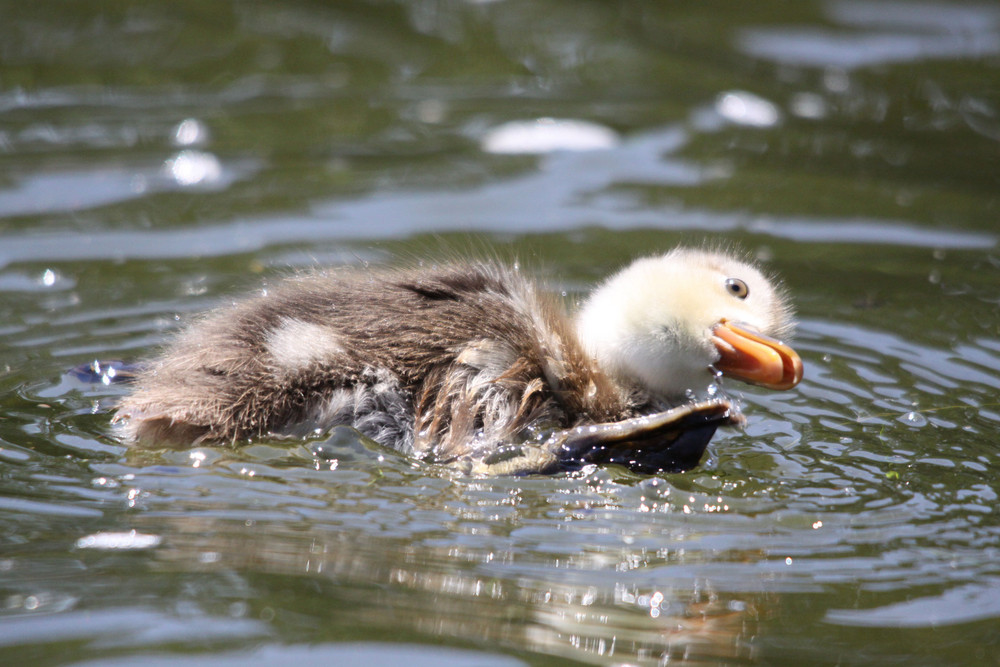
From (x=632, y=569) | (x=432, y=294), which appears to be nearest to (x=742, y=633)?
(x=632, y=569)

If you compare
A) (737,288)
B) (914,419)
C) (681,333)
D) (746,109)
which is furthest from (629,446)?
(746,109)

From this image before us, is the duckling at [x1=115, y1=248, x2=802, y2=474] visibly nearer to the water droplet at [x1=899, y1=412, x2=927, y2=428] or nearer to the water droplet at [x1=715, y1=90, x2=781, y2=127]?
the water droplet at [x1=899, y1=412, x2=927, y2=428]

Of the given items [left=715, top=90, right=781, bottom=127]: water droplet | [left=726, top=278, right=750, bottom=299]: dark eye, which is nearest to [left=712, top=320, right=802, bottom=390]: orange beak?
[left=726, top=278, right=750, bottom=299]: dark eye

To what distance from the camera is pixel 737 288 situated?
149 inches

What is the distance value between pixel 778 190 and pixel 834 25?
116 inches

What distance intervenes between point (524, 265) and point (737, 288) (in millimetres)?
873

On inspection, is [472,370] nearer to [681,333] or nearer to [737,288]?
[681,333]

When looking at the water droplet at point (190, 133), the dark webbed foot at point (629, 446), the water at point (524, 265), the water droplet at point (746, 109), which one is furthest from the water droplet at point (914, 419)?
the water droplet at point (190, 133)

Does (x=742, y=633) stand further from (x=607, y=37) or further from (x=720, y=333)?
(x=607, y=37)

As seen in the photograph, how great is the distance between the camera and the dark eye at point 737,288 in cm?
376

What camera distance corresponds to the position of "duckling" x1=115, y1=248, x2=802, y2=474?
3.33 meters

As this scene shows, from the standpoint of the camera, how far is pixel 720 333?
141 inches

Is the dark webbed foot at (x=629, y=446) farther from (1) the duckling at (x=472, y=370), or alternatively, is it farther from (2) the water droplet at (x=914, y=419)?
(2) the water droplet at (x=914, y=419)

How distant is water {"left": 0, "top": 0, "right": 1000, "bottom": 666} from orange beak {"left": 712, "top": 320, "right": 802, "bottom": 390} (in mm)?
231
